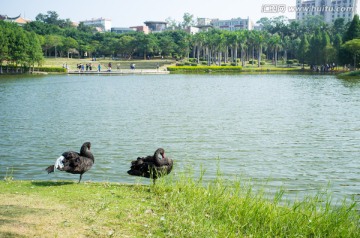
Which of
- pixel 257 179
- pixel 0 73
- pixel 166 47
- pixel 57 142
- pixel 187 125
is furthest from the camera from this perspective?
pixel 166 47

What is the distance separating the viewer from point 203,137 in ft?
52.1

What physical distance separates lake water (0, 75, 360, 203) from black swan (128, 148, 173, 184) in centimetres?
137

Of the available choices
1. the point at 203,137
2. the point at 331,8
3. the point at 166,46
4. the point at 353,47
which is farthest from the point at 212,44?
the point at 331,8

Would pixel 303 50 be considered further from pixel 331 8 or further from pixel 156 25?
pixel 156 25

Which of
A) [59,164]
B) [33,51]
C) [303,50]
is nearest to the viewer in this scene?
[59,164]

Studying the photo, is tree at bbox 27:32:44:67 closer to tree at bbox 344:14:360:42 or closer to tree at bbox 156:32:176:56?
tree at bbox 156:32:176:56

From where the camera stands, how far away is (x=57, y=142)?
1473cm

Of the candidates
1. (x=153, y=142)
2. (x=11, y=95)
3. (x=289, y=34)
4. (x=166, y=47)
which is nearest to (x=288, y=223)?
(x=153, y=142)

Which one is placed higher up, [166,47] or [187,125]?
[166,47]

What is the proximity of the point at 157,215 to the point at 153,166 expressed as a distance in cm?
160

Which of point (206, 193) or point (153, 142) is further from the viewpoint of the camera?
point (153, 142)

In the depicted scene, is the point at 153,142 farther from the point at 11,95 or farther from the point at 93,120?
the point at 11,95

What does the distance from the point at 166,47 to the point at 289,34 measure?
45.3 m

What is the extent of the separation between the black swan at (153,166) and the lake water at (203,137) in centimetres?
137
